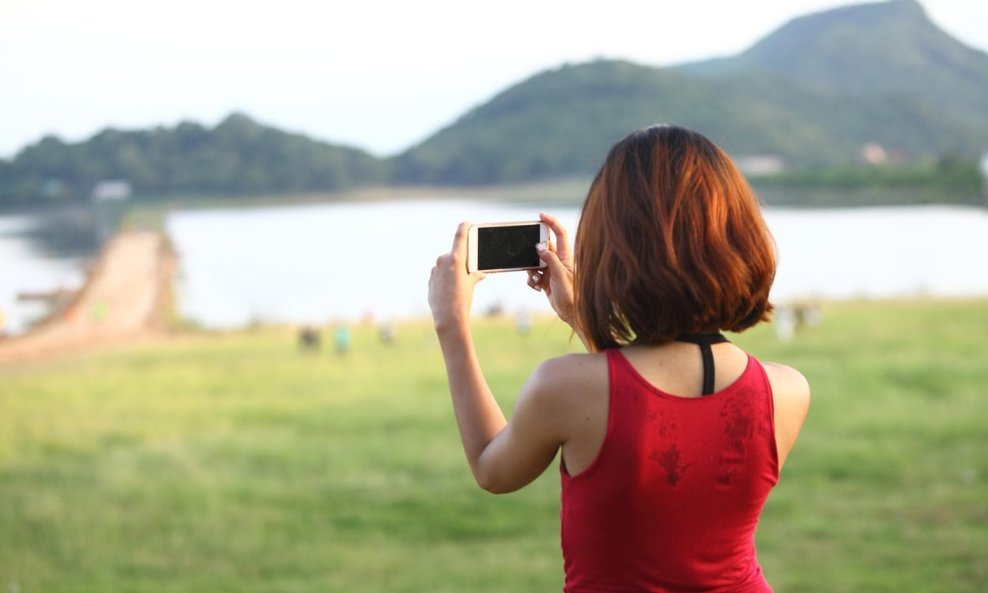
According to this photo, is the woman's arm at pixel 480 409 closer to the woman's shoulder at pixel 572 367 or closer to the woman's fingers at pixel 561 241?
the woman's shoulder at pixel 572 367

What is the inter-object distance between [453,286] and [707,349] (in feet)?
1.15

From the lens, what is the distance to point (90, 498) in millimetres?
7020

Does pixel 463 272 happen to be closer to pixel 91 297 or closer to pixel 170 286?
pixel 91 297

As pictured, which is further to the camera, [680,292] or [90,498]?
[90,498]

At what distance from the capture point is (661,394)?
1349 millimetres

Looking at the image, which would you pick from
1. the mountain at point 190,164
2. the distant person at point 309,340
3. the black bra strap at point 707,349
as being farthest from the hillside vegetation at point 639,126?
the distant person at point 309,340

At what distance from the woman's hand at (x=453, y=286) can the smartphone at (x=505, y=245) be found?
15mm

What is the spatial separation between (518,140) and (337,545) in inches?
1339

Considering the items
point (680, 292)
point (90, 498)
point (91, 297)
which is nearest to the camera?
point (680, 292)

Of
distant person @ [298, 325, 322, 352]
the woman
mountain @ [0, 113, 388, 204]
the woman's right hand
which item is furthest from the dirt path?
the woman

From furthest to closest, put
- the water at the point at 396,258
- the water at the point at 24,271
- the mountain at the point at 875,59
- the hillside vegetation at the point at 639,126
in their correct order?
the mountain at the point at 875,59, the water at the point at 396,258, the hillside vegetation at the point at 639,126, the water at the point at 24,271

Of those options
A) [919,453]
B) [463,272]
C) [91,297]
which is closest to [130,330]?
[91,297]

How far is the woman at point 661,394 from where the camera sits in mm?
1351

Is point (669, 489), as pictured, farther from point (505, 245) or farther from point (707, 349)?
point (505, 245)
